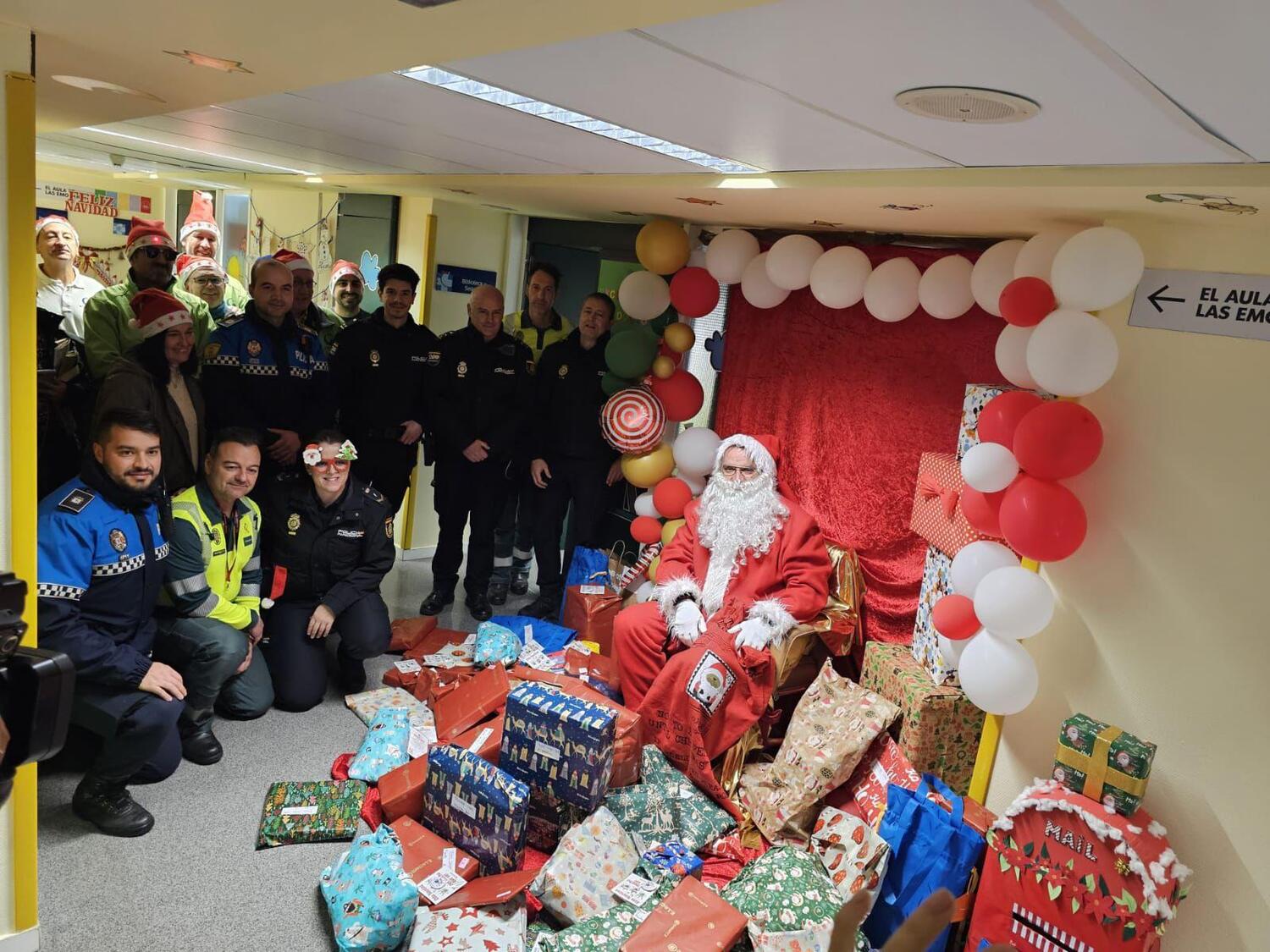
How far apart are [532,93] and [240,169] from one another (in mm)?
4054

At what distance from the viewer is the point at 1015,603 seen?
2.53 m

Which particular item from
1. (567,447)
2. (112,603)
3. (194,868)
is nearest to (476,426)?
(567,447)

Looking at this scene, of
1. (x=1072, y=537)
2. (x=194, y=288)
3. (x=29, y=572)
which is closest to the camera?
(x=29, y=572)

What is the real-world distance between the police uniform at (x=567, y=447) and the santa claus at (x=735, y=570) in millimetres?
762

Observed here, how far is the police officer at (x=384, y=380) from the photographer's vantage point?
14.4ft

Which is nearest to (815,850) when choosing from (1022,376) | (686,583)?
(686,583)

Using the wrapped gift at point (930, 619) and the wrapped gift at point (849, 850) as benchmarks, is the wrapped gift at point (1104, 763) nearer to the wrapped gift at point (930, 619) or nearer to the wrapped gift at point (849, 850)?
the wrapped gift at point (849, 850)

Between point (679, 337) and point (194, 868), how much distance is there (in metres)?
2.90

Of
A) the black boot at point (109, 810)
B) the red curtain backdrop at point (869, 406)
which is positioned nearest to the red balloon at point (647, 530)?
the red curtain backdrop at point (869, 406)

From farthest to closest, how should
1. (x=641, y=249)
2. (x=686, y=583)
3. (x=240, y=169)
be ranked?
(x=240, y=169)
(x=641, y=249)
(x=686, y=583)

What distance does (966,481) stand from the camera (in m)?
2.69

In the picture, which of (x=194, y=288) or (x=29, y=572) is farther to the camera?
(x=194, y=288)

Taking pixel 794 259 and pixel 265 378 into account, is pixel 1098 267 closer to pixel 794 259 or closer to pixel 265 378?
pixel 794 259

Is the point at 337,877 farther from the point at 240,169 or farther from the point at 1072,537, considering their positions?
the point at 240,169
